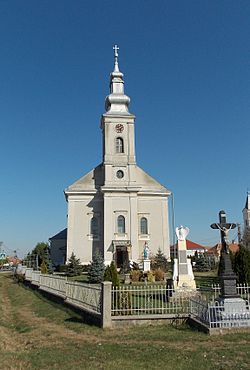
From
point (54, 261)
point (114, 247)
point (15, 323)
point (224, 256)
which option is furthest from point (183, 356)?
point (54, 261)

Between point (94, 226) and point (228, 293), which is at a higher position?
point (94, 226)

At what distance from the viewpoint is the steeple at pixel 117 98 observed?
147ft

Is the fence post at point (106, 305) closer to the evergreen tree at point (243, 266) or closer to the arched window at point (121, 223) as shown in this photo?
the evergreen tree at point (243, 266)

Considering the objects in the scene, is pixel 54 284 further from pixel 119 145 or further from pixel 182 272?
pixel 119 145

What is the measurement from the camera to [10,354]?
26.3 ft

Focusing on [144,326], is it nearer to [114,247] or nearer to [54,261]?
[114,247]

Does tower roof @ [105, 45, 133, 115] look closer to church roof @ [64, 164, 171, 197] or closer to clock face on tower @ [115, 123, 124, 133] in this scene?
clock face on tower @ [115, 123, 124, 133]

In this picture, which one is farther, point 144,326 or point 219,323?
point 144,326

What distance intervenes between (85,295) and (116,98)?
3476 cm

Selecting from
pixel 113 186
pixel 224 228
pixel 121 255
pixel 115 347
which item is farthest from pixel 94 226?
pixel 115 347

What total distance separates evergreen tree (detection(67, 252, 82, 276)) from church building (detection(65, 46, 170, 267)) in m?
2.68

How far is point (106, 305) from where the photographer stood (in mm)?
10836

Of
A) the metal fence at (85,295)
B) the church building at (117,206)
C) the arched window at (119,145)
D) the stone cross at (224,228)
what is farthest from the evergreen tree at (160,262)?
the stone cross at (224,228)

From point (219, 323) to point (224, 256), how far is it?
2.60 meters
